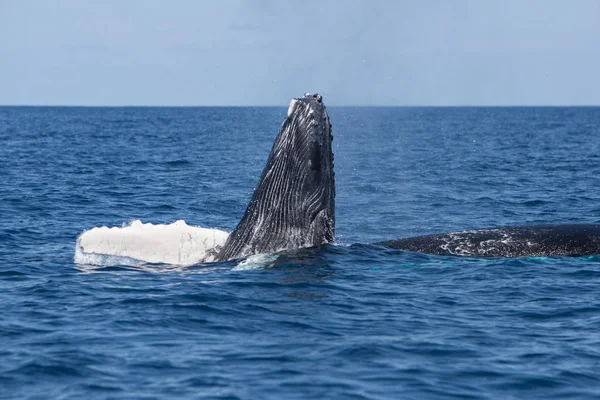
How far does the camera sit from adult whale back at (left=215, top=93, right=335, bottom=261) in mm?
15445

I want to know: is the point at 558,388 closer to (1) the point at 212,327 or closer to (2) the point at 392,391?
(2) the point at 392,391

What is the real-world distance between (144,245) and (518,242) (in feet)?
20.9

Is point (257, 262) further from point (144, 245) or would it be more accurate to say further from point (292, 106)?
point (292, 106)

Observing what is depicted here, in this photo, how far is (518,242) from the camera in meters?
16.5

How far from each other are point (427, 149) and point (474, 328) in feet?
169

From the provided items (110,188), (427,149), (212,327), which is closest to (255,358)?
(212,327)

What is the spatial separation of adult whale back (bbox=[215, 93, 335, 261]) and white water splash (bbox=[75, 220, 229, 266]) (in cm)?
97

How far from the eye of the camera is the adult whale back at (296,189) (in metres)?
15.4

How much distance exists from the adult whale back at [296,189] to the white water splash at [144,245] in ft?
3.17

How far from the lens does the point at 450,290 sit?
14.3 meters

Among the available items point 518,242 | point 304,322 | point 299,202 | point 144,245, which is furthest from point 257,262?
point 518,242

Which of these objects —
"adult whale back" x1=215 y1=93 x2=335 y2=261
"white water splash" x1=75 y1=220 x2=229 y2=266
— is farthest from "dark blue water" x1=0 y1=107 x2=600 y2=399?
"adult whale back" x1=215 y1=93 x2=335 y2=261

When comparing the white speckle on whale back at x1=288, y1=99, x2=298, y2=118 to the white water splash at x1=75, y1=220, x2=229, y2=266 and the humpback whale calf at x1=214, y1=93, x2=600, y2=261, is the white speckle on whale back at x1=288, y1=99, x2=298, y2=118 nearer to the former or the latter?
the humpback whale calf at x1=214, y1=93, x2=600, y2=261

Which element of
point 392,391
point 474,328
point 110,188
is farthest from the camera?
point 110,188
